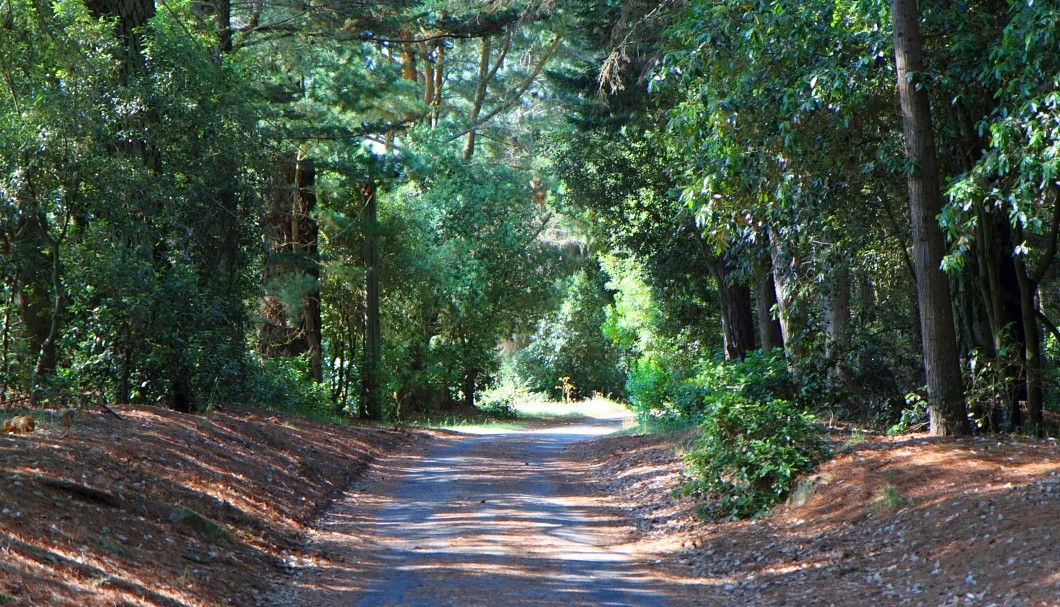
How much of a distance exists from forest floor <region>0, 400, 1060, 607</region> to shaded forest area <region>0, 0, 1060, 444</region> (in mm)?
1222

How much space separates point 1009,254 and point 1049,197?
5.94 ft

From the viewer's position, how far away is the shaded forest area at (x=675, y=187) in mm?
10758

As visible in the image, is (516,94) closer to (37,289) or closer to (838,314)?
(838,314)

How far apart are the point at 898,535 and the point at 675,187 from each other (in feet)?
28.9

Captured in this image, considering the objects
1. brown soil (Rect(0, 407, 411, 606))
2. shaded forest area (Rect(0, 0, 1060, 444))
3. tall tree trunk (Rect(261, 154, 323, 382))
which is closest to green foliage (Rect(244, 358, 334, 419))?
shaded forest area (Rect(0, 0, 1060, 444))

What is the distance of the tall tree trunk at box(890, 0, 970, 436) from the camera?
1038cm

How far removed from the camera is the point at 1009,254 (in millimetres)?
12172

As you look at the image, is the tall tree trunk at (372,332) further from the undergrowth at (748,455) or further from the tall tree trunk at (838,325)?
the undergrowth at (748,455)

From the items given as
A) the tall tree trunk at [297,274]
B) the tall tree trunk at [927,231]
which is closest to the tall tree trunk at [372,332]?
the tall tree trunk at [297,274]

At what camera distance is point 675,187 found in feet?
52.4

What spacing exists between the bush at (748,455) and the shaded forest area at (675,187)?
2.4 inches

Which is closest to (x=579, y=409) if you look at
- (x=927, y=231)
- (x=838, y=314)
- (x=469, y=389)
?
(x=469, y=389)

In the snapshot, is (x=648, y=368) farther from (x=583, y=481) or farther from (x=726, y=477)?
(x=726, y=477)

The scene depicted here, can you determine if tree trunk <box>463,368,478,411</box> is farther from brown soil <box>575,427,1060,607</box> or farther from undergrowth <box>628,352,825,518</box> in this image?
brown soil <box>575,427,1060,607</box>
